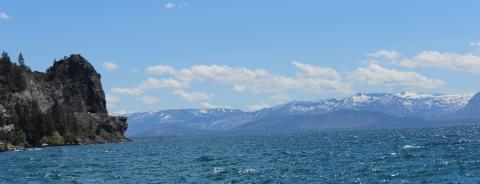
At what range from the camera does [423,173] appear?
206 ft

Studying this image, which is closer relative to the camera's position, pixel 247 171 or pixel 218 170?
pixel 247 171

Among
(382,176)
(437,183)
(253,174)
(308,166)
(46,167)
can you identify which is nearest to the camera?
(437,183)

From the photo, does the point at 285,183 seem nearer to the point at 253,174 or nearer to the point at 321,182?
the point at 321,182

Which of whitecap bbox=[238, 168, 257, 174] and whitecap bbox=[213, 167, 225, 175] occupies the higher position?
whitecap bbox=[213, 167, 225, 175]

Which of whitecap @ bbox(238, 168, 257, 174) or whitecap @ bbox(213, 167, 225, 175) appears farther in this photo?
whitecap @ bbox(213, 167, 225, 175)

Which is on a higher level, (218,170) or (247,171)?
(218,170)

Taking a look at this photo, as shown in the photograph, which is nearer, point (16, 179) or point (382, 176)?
point (382, 176)

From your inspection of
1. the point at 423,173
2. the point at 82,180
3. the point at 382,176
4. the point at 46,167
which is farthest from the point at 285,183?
the point at 46,167

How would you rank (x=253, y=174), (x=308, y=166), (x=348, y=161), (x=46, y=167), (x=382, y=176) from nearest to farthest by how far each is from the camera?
(x=382, y=176) → (x=253, y=174) → (x=308, y=166) → (x=348, y=161) → (x=46, y=167)

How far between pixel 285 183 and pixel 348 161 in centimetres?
2551

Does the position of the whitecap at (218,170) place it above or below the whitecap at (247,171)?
above

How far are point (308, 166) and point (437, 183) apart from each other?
74.7ft

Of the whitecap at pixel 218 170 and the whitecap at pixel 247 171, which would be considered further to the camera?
the whitecap at pixel 218 170

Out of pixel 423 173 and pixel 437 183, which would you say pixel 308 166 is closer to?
pixel 423 173
